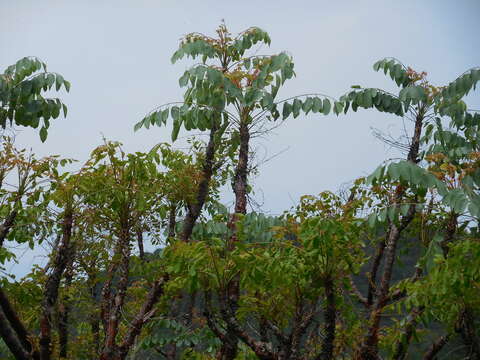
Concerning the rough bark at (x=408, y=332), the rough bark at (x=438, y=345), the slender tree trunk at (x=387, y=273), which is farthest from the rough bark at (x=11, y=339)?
the rough bark at (x=438, y=345)

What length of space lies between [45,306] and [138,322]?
1.22 m

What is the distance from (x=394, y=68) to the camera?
8.88m

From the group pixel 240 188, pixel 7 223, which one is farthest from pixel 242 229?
pixel 7 223

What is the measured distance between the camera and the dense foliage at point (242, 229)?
19.7 ft

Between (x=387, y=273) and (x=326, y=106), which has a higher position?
(x=326, y=106)

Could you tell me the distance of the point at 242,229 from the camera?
21.5 feet

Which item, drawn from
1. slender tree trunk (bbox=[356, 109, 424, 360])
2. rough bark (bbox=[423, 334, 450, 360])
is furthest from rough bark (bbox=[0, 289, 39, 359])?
rough bark (bbox=[423, 334, 450, 360])

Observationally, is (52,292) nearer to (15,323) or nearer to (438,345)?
(15,323)

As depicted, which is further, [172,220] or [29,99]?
[172,220]

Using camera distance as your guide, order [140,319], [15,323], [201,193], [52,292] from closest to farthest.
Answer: [52,292]
[15,323]
[140,319]
[201,193]

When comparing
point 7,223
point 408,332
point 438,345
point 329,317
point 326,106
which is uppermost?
point 326,106

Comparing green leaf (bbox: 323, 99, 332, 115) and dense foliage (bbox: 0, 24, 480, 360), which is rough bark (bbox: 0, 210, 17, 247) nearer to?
dense foliage (bbox: 0, 24, 480, 360)

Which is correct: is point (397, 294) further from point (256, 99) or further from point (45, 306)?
point (45, 306)

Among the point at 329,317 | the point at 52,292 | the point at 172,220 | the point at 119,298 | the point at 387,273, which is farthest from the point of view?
the point at 172,220
